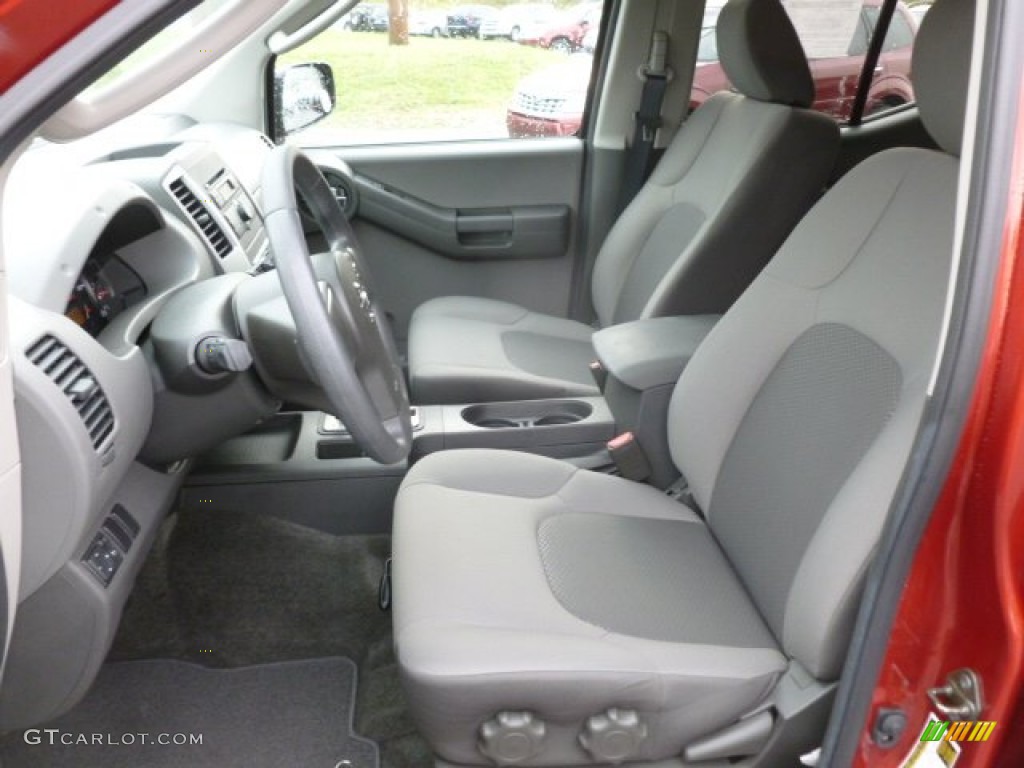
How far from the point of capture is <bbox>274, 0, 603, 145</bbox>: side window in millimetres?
2725

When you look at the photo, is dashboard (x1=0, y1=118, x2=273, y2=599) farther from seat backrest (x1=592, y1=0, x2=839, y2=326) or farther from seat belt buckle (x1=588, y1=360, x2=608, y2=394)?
seat backrest (x1=592, y1=0, x2=839, y2=326)

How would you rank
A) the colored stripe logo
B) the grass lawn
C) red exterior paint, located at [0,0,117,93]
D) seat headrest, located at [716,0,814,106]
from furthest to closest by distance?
the grass lawn, seat headrest, located at [716,0,814,106], the colored stripe logo, red exterior paint, located at [0,0,117,93]

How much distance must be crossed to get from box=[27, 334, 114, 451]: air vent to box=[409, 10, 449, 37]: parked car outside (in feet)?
5.59

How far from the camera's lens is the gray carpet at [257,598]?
195 cm

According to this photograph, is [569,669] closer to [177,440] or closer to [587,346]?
[177,440]

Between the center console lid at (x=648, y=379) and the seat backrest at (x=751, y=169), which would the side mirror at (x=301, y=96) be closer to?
the seat backrest at (x=751, y=169)

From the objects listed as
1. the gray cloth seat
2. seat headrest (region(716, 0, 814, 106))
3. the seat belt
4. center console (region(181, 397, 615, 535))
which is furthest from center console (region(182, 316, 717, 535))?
the seat belt

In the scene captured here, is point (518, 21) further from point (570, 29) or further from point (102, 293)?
point (102, 293)

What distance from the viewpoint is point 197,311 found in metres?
1.61

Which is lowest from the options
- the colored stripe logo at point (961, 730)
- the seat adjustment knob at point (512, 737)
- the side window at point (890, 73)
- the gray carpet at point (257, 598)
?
the gray carpet at point (257, 598)

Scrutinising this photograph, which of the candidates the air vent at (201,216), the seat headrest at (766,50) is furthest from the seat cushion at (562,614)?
the seat headrest at (766,50)

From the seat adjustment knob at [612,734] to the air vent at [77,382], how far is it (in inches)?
29.2

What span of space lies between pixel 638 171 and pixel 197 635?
1.77 metres

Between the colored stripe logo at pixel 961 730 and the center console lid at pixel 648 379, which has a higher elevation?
the colored stripe logo at pixel 961 730
